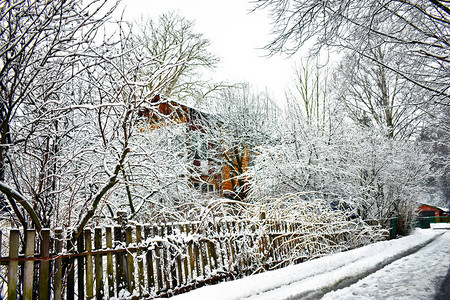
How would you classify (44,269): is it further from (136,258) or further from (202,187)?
(202,187)

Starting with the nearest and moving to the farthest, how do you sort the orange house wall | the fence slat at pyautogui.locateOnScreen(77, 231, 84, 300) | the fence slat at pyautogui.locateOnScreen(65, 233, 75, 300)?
the fence slat at pyautogui.locateOnScreen(65, 233, 75, 300), the fence slat at pyautogui.locateOnScreen(77, 231, 84, 300), the orange house wall

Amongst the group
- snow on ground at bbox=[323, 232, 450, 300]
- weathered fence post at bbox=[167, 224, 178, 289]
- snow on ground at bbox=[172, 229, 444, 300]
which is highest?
weathered fence post at bbox=[167, 224, 178, 289]

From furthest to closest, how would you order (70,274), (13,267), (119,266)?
A: (119,266), (70,274), (13,267)

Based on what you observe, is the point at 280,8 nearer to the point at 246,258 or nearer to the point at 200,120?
the point at 246,258

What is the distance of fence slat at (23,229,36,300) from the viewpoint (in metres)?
2.94

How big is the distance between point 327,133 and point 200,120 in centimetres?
1045

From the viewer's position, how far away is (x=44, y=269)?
308 cm

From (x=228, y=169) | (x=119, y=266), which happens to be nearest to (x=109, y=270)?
(x=119, y=266)

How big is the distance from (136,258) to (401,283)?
417 centimetres

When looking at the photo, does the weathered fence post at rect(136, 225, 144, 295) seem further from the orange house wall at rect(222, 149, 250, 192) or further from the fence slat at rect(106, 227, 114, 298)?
the orange house wall at rect(222, 149, 250, 192)

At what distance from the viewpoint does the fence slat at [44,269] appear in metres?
3.05

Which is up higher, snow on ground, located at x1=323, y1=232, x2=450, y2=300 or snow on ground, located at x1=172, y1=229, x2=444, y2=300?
snow on ground, located at x1=172, y1=229, x2=444, y2=300

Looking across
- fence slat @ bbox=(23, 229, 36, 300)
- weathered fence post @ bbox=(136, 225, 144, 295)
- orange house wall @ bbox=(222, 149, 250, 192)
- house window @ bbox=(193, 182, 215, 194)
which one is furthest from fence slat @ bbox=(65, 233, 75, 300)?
orange house wall @ bbox=(222, 149, 250, 192)

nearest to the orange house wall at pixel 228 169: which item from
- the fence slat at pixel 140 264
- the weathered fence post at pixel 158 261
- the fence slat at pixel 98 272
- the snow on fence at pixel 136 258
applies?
the snow on fence at pixel 136 258
